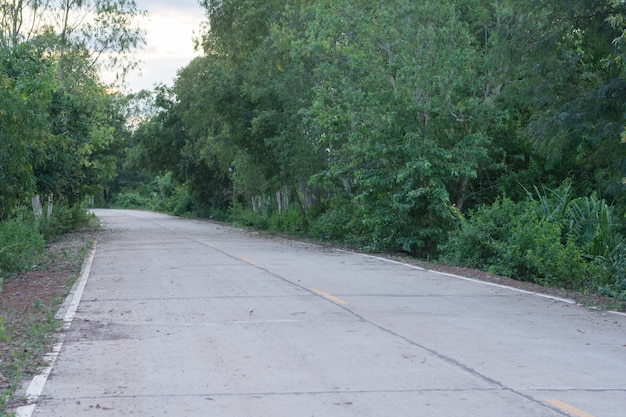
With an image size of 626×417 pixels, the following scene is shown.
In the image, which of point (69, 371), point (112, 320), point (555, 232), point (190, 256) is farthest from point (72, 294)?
point (555, 232)

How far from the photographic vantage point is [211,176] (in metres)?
65.2

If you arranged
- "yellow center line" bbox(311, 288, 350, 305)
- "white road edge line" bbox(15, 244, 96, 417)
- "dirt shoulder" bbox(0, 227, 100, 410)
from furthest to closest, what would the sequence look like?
1. "yellow center line" bbox(311, 288, 350, 305)
2. "dirt shoulder" bbox(0, 227, 100, 410)
3. "white road edge line" bbox(15, 244, 96, 417)

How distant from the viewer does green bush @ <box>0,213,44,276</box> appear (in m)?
18.6

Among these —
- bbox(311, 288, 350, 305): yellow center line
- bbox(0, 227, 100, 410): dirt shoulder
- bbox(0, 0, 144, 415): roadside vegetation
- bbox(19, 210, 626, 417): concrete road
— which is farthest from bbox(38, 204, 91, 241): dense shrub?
bbox(311, 288, 350, 305): yellow center line

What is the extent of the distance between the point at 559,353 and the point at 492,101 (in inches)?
633

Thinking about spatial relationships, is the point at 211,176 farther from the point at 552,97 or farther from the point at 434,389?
the point at 434,389

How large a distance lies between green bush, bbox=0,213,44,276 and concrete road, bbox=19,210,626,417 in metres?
4.19

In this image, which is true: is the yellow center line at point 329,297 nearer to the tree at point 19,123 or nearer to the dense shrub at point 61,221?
the tree at point 19,123

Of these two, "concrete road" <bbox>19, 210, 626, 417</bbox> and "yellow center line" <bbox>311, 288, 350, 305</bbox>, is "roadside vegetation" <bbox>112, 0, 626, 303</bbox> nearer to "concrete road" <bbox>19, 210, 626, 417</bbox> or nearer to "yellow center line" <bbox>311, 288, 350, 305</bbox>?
"concrete road" <bbox>19, 210, 626, 417</bbox>

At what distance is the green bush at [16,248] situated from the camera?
→ 18625 millimetres

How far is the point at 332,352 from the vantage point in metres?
8.69

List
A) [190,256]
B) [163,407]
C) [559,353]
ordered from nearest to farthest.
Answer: [163,407]
[559,353]
[190,256]

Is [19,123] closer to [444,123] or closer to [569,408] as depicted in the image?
[444,123]

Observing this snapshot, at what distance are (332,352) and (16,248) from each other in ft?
43.5
